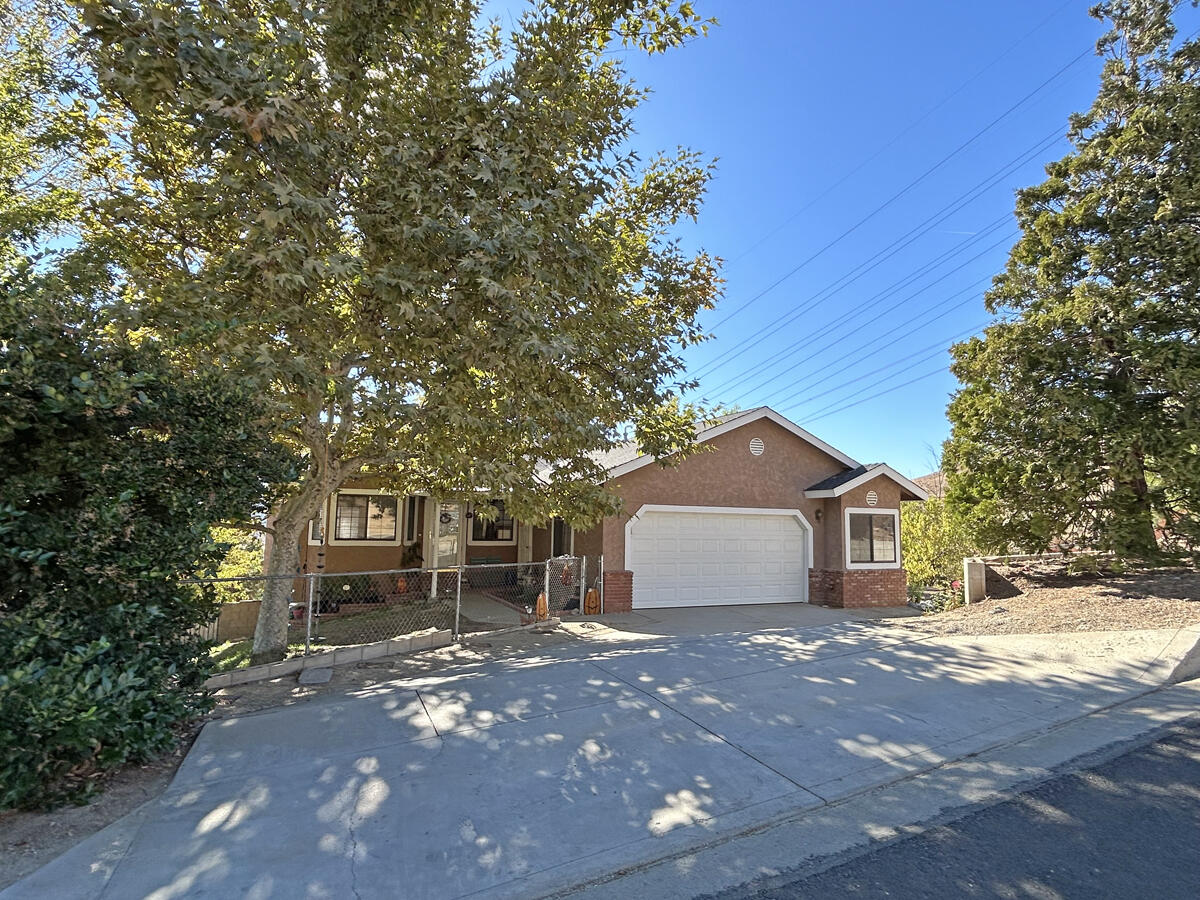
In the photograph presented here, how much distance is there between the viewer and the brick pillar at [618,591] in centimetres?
1160

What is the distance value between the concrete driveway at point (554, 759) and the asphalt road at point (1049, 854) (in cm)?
66

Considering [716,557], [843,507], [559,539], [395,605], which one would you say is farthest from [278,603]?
[843,507]

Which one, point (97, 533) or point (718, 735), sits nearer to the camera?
point (97, 533)

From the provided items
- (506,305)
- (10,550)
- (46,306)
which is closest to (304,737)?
(10,550)

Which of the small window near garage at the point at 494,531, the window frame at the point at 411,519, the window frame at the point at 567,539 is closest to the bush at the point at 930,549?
the window frame at the point at 567,539

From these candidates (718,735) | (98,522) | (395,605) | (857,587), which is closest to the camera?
(98,522)

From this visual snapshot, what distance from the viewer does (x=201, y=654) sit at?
468cm

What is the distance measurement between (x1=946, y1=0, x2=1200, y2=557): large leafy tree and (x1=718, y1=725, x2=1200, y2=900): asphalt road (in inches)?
310

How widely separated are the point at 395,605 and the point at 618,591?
4.61 m

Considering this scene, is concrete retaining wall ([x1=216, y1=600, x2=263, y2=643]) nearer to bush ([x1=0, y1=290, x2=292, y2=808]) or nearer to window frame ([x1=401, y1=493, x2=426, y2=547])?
window frame ([x1=401, y1=493, x2=426, y2=547])

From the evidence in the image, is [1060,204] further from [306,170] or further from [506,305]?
[306,170]

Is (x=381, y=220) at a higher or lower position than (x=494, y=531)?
higher

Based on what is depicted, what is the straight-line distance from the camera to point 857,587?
44.0 ft

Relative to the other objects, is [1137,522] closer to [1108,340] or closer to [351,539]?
[1108,340]
